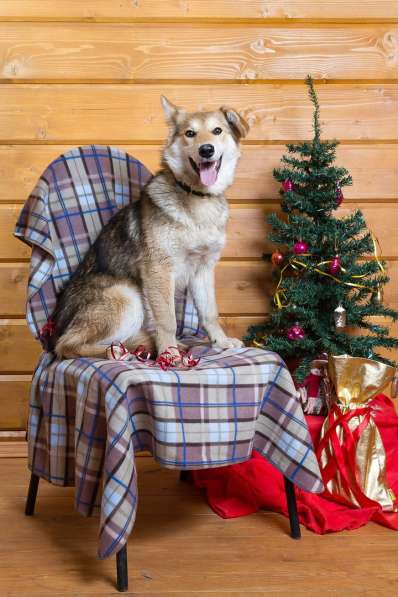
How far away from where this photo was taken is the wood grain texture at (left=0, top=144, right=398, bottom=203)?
2699 mm

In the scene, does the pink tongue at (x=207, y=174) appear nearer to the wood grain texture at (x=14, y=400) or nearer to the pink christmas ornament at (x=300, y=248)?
the pink christmas ornament at (x=300, y=248)

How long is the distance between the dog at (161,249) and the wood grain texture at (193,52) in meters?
0.68

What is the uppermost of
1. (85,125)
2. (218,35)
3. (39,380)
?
(218,35)

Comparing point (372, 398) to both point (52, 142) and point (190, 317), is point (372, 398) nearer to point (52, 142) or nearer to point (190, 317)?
point (190, 317)

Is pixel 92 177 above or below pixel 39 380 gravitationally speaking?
above

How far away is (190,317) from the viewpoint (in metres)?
2.31

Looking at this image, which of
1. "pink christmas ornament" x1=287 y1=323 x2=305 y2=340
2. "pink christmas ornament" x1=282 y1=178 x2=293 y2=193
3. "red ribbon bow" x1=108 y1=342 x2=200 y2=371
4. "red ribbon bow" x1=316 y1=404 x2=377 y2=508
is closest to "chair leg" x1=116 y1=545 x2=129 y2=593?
"red ribbon bow" x1=108 y1=342 x2=200 y2=371

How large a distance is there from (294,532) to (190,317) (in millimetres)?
848

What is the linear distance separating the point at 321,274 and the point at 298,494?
2.72 feet

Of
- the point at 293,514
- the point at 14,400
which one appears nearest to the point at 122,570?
the point at 293,514

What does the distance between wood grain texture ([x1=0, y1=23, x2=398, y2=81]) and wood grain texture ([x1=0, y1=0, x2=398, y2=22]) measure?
4 centimetres

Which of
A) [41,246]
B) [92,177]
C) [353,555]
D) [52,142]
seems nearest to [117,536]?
[353,555]

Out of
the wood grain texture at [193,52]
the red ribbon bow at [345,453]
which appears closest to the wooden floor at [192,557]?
the red ribbon bow at [345,453]

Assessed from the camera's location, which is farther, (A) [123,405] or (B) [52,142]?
(B) [52,142]
